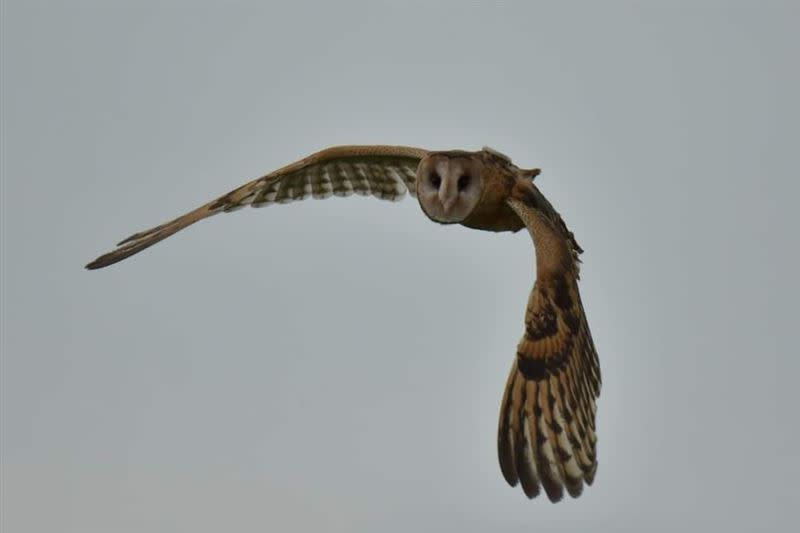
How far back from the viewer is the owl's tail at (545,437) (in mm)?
13406

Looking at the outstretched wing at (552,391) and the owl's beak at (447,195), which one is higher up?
the owl's beak at (447,195)

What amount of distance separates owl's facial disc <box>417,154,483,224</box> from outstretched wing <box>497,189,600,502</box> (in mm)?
1213

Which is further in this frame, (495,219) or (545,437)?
(495,219)

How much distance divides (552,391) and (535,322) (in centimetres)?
59

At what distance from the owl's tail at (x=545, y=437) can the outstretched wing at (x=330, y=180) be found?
4.19 meters

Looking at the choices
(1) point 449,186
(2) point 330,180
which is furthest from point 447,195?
(2) point 330,180

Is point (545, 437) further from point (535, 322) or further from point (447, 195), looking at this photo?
point (447, 195)

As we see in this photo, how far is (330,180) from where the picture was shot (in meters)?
18.5

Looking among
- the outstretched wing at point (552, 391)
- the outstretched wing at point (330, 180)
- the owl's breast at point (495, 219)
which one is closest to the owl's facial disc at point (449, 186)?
the owl's breast at point (495, 219)

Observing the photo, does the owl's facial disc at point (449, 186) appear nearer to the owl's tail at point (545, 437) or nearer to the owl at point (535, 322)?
the owl at point (535, 322)

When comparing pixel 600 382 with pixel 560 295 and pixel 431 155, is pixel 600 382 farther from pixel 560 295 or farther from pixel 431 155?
pixel 431 155

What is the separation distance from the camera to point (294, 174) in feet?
60.0

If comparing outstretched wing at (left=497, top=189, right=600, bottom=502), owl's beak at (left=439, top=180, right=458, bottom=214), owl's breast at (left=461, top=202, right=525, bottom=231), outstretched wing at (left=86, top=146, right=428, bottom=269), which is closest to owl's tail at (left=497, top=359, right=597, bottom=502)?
outstretched wing at (left=497, top=189, right=600, bottom=502)

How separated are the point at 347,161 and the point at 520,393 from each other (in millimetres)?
→ 5277
